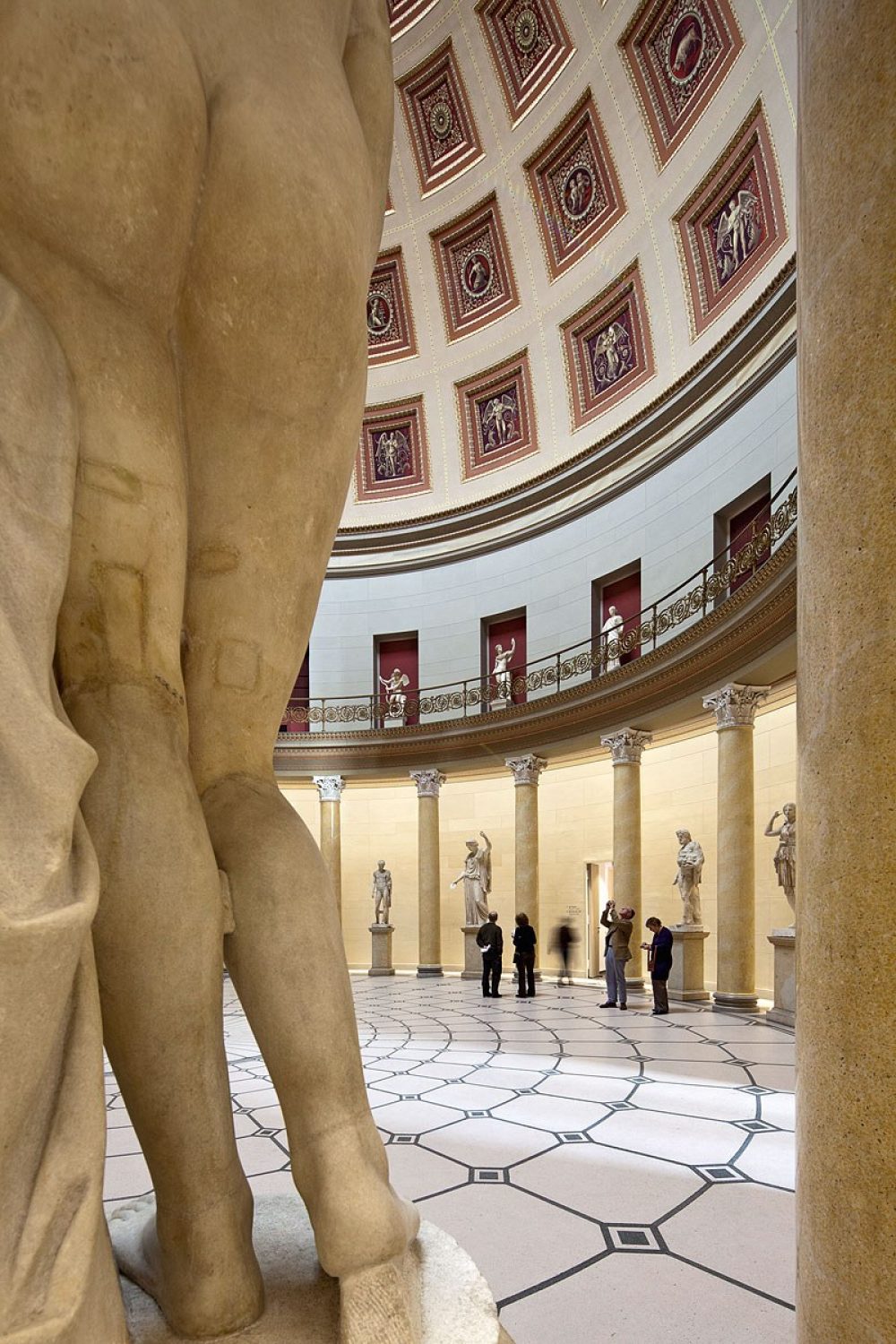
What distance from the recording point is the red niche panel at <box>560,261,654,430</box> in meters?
18.3

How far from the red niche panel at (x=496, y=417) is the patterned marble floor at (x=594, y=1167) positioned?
53.3ft

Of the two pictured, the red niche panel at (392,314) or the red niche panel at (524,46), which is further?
the red niche panel at (392,314)

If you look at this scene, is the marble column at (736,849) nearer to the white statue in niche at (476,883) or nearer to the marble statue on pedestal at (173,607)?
the white statue in niche at (476,883)

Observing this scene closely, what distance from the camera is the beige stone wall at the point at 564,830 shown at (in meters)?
15.3

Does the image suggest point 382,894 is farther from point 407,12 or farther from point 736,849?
point 407,12

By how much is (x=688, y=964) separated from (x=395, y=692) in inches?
446

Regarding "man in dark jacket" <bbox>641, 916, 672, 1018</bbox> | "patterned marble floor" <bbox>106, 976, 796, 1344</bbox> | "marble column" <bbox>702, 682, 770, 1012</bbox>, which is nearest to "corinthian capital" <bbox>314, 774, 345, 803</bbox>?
"marble column" <bbox>702, 682, 770, 1012</bbox>

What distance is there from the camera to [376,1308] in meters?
1.14

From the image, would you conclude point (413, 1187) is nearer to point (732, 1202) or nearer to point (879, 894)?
point (732, 1202)

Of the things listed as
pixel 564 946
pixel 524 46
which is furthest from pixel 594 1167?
pixel 524 46

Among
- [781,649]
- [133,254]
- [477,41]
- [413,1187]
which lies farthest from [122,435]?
[477,41]

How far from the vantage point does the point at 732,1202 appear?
12.1 feet

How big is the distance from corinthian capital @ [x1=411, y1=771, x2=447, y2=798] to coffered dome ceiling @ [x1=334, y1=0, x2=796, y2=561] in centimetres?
668

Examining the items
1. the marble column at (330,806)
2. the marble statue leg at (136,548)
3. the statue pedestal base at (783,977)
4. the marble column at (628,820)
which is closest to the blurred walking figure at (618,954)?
the statue pedestal base at (783,977)
